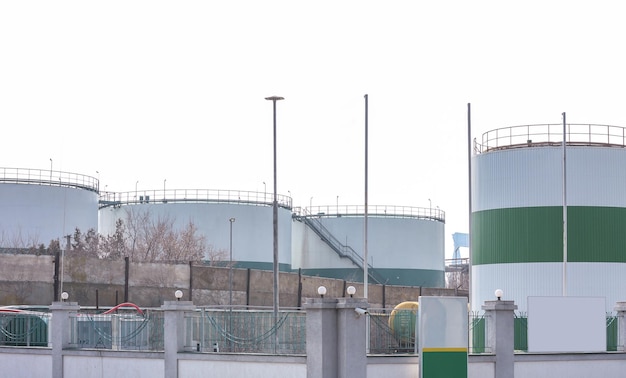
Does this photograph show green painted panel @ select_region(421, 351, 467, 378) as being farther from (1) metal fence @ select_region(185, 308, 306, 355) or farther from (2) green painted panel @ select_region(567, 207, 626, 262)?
(2) green painted panel @ select_region(567, 207, 626, 262)

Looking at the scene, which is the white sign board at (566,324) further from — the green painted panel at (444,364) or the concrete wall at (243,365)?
the green painted panel at (444,364)

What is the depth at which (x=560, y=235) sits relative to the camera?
4578 centimetres

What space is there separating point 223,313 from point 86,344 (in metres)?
5.17

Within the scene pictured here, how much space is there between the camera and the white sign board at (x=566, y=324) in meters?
30.7

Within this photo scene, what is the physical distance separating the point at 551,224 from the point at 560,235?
1.99 feet

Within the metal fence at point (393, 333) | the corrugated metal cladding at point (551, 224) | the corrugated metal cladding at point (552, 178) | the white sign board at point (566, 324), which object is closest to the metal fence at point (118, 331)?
the metal fence at point (393, 333)

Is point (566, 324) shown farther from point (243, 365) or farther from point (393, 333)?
point (243, 365)

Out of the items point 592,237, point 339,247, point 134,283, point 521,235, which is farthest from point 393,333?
point 339,247

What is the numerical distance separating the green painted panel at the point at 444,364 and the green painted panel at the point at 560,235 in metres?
19.7

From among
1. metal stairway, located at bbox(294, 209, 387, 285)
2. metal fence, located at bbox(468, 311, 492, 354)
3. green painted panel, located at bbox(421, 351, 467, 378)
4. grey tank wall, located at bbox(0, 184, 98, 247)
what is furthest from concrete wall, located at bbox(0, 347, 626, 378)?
metal stairway, located at bbox(294, 209, 387, 285)

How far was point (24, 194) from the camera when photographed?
74438 mm

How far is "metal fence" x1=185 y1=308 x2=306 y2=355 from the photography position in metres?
28.5

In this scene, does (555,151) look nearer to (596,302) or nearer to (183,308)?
(596,302)

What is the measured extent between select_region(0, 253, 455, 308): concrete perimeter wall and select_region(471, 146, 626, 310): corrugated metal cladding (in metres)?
21.5
